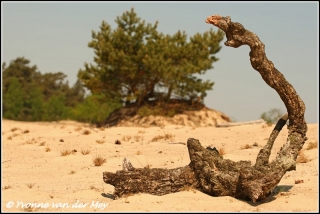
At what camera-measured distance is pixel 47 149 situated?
47.9 feet

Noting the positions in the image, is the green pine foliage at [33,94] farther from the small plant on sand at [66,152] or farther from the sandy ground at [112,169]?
the small plant on sand at [66,152]

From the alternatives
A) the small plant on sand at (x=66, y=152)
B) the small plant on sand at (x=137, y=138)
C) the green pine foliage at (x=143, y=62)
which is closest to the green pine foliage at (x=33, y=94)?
the green pine foliage at (x=143, y=62)

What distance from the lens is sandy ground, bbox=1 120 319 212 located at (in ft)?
26.8

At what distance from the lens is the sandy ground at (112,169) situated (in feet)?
26.8

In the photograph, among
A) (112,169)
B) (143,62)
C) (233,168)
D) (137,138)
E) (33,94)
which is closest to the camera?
(233,168)

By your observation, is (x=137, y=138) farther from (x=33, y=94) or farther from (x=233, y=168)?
(x=33, y=94)

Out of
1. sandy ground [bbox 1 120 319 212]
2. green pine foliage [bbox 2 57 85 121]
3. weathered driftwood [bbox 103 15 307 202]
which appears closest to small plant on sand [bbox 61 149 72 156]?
sandy ground [bbox 1 120 319 212]

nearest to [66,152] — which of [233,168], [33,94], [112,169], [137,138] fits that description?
[112,169]

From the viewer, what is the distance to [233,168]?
8789mm

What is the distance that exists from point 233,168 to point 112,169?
3.66 meters

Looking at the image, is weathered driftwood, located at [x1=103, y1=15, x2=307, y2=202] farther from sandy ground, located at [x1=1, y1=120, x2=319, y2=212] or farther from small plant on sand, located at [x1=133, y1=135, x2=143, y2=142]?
small plant on sand, located at [x1=133, y1=135, x2=143, y2=142]

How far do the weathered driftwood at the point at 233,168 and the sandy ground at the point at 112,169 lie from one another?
0.74ft

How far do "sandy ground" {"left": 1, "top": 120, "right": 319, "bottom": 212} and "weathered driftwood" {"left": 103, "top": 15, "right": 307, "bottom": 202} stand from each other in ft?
0.74

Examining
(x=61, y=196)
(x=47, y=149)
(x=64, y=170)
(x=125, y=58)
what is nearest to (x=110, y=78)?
(x=125, y=58)
